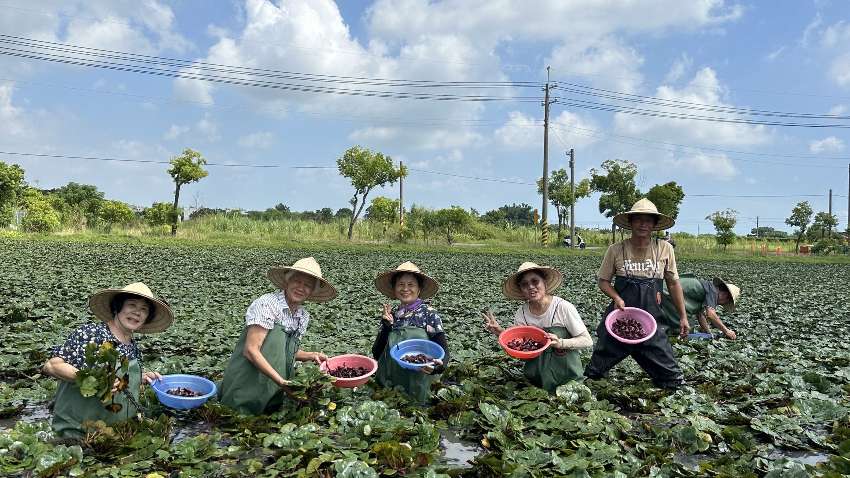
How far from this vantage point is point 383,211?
36062 mm

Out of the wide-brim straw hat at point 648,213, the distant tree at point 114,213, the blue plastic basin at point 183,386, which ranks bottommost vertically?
the blue plastic basin at point 183,386

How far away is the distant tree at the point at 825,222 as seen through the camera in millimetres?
39656

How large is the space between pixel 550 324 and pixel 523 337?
242mm

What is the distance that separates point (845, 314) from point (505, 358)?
7.08 meters

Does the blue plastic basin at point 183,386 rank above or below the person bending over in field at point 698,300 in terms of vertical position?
below

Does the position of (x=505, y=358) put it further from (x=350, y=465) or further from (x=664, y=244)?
(x=350, y=465)

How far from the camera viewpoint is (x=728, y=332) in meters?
6.85

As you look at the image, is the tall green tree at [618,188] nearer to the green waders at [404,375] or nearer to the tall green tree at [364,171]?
the tall green tree at [364,171]

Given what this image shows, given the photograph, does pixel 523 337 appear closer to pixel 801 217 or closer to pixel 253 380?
pixel 253 380

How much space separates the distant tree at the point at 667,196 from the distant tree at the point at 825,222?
1066 centimetres

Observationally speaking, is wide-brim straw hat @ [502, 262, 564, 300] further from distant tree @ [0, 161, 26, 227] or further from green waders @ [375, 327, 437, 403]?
distant tree @ [0, 161, 26, 227]

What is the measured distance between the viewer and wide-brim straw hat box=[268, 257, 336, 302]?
402 centimetres

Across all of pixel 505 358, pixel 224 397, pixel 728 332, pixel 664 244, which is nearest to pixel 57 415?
pixel 224 397

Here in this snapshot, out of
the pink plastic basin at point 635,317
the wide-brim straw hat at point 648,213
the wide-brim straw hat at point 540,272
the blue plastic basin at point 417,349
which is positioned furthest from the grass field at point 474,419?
the wide-brim straw hat at point 648,213
